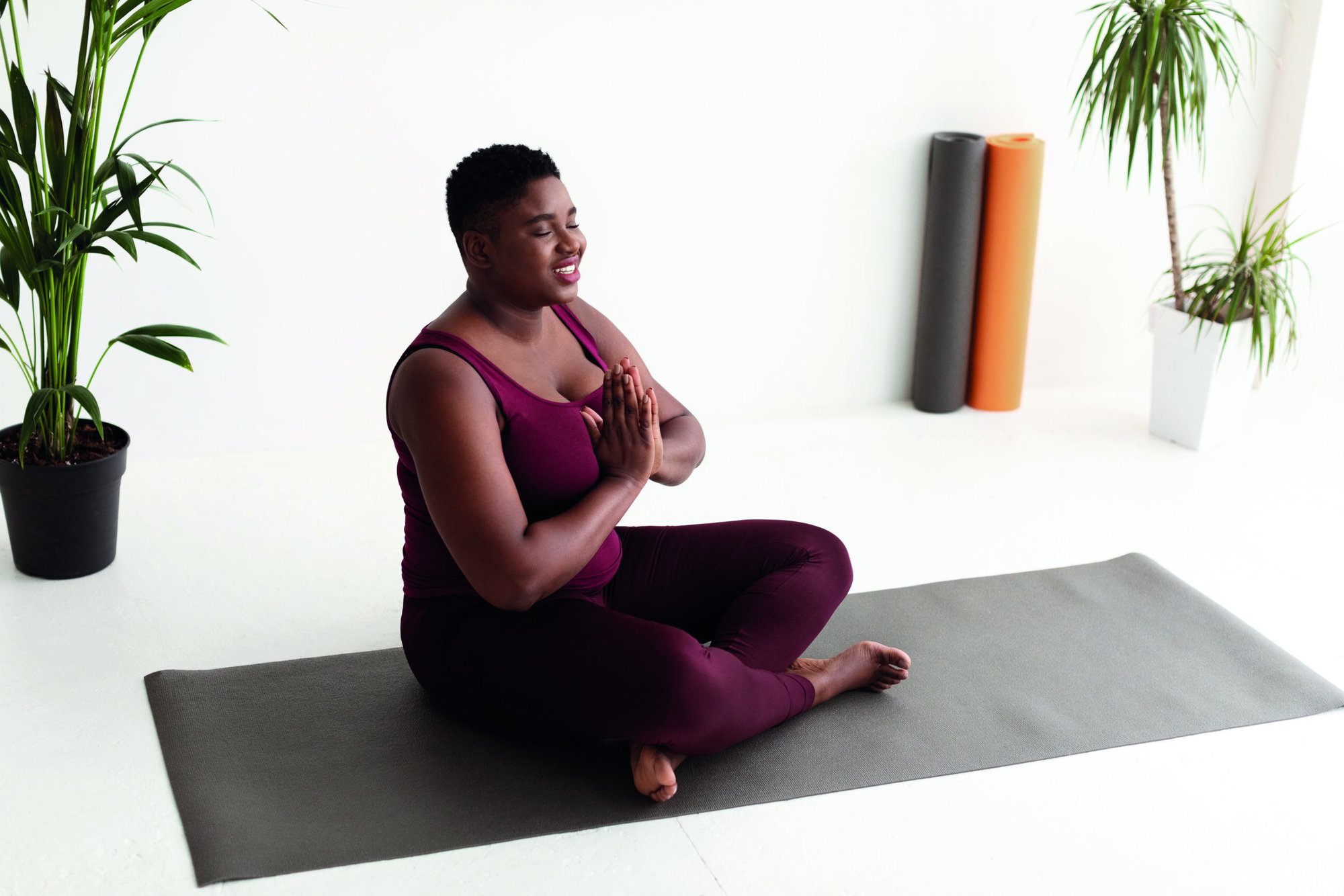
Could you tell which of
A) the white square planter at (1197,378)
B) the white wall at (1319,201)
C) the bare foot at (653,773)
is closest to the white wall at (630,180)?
the white wall at (1319,201)

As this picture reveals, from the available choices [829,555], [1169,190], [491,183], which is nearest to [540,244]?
[491,183]

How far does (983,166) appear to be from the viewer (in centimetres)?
413

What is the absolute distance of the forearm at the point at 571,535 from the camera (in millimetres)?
2199

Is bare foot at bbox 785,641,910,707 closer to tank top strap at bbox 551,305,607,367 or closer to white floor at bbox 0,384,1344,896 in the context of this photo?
white floor at bbox 0,384,1344,896

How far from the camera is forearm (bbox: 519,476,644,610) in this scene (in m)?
2.20

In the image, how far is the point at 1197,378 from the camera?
157 inches

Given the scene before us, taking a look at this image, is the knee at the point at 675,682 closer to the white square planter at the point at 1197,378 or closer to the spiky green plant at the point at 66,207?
the spiky green plant at the point at 66,207

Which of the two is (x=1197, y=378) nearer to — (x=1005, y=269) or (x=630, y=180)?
(x=1005, y=269)

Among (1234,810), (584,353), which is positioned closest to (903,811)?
(1234,810)

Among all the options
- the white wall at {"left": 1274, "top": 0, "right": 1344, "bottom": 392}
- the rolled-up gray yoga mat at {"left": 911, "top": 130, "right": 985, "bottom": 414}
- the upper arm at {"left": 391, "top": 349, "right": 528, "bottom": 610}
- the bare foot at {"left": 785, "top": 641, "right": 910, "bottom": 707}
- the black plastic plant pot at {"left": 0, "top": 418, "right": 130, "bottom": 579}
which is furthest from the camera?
the white wall at {"left": 1274, "top": 0, "right": 1344, "bottom": 392}

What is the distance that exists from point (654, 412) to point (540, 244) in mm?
333

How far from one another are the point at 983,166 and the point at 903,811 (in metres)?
2.40

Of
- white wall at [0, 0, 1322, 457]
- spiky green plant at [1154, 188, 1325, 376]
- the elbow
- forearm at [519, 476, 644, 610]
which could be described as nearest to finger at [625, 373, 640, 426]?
forearm at [519, 476, 644, 610]

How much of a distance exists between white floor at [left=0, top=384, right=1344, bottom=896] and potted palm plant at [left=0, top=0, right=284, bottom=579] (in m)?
0.15
